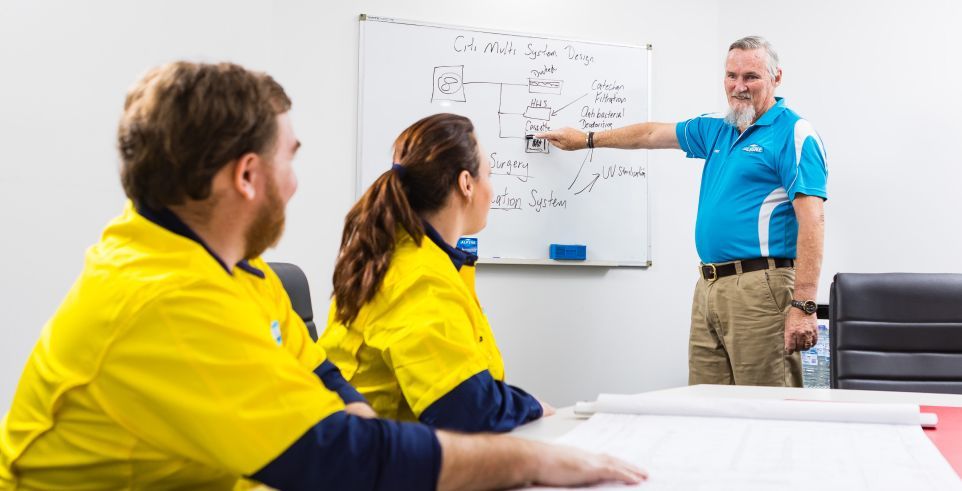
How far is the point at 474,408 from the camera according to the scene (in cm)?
121

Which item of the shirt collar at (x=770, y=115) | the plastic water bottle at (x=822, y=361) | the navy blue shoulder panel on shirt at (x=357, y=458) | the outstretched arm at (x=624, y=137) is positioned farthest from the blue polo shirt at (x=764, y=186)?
the navy blue shoulder panel on shirt at (x=357, y=458)

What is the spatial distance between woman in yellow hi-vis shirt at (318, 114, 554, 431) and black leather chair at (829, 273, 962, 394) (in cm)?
113

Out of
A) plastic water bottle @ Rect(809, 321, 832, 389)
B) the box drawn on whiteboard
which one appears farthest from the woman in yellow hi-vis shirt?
plastic water bottle @ Rect(809, 321, 832, 389)

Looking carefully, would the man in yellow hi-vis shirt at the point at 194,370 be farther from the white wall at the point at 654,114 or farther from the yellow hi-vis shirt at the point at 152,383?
the white wall at the point at 654,114

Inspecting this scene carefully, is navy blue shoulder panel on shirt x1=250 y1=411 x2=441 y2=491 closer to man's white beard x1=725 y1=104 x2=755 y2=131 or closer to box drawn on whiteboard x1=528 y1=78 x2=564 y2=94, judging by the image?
man's white beard x1=725 y1=104 x2=755 y2=131

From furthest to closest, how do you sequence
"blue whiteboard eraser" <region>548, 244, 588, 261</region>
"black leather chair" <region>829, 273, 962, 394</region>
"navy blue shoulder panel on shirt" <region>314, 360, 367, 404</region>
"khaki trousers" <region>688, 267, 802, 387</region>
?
"blue whiteboard eraser" <region>548, 244, 588, 261</region>, "khaki trousers" <region>688, 267, 802, 387</region>, "black leather chair" <region>829, 273, 962, 394</region>, "navy blue shoulder panel on shirt" <region>314, 360, 367, 404</region>

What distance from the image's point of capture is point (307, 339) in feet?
3.82

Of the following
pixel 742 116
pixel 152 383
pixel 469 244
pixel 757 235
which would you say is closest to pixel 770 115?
pixel 742 116

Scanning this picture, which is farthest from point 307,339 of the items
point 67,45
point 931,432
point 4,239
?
point 67,45

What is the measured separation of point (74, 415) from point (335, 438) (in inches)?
9.9

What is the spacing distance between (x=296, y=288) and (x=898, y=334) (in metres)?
1.57

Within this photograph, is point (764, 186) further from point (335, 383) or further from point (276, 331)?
point (276, 331)

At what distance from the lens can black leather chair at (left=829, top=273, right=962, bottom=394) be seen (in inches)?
83.3

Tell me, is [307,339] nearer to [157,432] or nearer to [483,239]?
[157,432]
